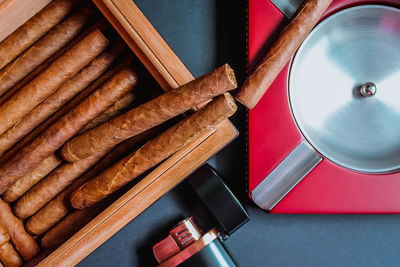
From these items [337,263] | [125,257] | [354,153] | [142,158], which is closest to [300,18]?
[354,153]

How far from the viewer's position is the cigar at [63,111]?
0.88 meters

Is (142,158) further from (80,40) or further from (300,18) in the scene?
(300,18)

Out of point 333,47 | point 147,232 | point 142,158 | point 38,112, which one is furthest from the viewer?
point 147,232

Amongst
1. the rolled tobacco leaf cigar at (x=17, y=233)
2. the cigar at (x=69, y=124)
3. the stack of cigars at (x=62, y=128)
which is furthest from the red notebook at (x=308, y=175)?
the rolled tobacco leaf cigar at (x=17, y=233)

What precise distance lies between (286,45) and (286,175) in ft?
1.20

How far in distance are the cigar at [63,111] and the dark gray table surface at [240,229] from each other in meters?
0.27

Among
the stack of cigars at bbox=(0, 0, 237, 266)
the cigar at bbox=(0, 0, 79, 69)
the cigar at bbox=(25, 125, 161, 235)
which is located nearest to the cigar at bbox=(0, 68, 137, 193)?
the stack of cigars at bbox=(0, 0, 237, 266)

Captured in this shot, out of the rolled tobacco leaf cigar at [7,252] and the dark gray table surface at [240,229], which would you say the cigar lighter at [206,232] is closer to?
the dark gray table surface at [240,229]

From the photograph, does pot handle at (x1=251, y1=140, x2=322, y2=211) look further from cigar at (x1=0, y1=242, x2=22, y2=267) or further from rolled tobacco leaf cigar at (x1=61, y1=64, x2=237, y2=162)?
cigar at (x1=0, y1=242, x2=22, y2=267)

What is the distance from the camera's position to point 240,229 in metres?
1.09

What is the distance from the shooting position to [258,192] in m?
0.96

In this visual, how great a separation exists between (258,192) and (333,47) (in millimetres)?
478

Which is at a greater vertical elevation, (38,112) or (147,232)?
(38,112)

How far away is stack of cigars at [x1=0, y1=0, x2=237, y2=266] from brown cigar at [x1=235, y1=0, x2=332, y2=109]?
25 centimetres
